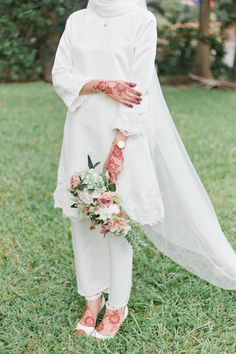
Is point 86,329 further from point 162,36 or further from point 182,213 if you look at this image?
point 162,36

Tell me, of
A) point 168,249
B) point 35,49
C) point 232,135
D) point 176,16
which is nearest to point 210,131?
point 232,135

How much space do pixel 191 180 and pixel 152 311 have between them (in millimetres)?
737

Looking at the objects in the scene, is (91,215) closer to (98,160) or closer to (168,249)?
(98,160)

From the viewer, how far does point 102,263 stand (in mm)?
2891

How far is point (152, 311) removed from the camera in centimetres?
300

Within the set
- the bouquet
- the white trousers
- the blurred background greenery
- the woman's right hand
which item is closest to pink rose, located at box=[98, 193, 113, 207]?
the bouquet

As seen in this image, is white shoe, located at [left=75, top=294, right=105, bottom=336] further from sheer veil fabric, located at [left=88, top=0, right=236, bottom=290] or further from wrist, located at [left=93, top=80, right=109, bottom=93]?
wrist, located at [left=93, top=80, right=109, bottom=93]

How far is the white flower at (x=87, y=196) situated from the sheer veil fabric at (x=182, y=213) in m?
0.48

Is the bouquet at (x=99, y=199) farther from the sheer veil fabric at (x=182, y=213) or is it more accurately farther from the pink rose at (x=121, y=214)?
the sheer veil fabric at (x=182, y=213)

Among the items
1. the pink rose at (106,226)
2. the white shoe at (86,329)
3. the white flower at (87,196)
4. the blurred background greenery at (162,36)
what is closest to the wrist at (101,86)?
the white flower at (87,196)

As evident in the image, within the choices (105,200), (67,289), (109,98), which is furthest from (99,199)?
(67,289)

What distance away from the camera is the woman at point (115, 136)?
245 centimetres

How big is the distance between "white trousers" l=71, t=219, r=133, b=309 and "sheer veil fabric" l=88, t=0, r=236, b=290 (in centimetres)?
38

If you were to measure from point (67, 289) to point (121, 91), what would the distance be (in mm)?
1370
